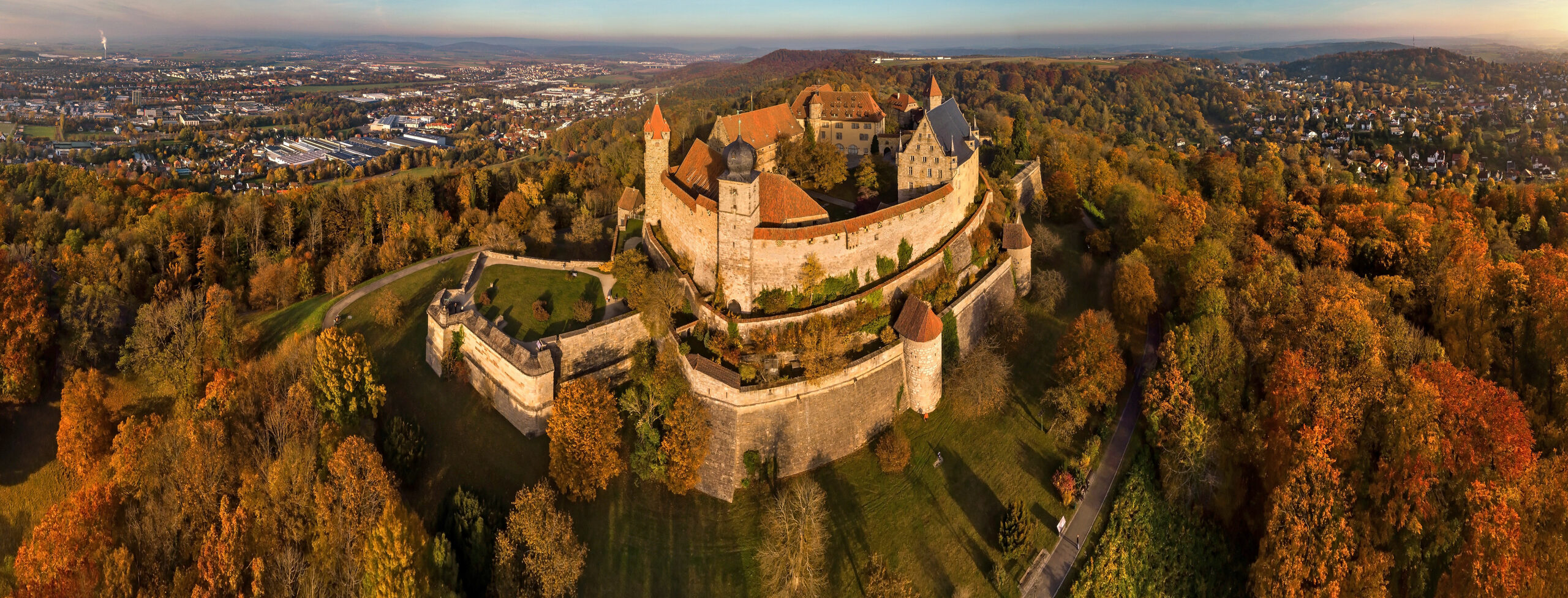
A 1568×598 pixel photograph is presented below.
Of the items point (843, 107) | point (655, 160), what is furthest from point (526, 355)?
point (843, 107)

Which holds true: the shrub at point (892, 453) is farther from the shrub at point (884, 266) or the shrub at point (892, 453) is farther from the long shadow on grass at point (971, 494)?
the shrub at point (884, 266)

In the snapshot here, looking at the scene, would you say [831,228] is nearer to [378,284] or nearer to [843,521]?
[843,521]

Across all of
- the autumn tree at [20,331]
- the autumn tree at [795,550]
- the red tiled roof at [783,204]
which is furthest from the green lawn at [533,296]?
the autumn tree at [20,331]

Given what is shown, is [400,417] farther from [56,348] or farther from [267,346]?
[56,348]

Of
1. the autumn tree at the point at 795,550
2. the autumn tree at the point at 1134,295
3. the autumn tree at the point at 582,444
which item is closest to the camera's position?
the autumn tree at the point at 795,550

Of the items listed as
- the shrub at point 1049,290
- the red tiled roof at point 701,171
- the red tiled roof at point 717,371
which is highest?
the red tiled roof at point 701,171

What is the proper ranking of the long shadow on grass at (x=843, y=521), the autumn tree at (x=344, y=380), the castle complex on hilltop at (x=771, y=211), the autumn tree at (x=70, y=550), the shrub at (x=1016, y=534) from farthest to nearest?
the castle complex on hilltop at (x=771, y=211) → the autumn tree at (x=344, y=380) → the shrub at (x=1016, y=534) → the long shadow on grass at (x=843, y=521) → the autumn tree at (x=70, y=550)

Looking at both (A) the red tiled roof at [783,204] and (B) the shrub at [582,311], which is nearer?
(A) the red tiled roof at [783,204]
